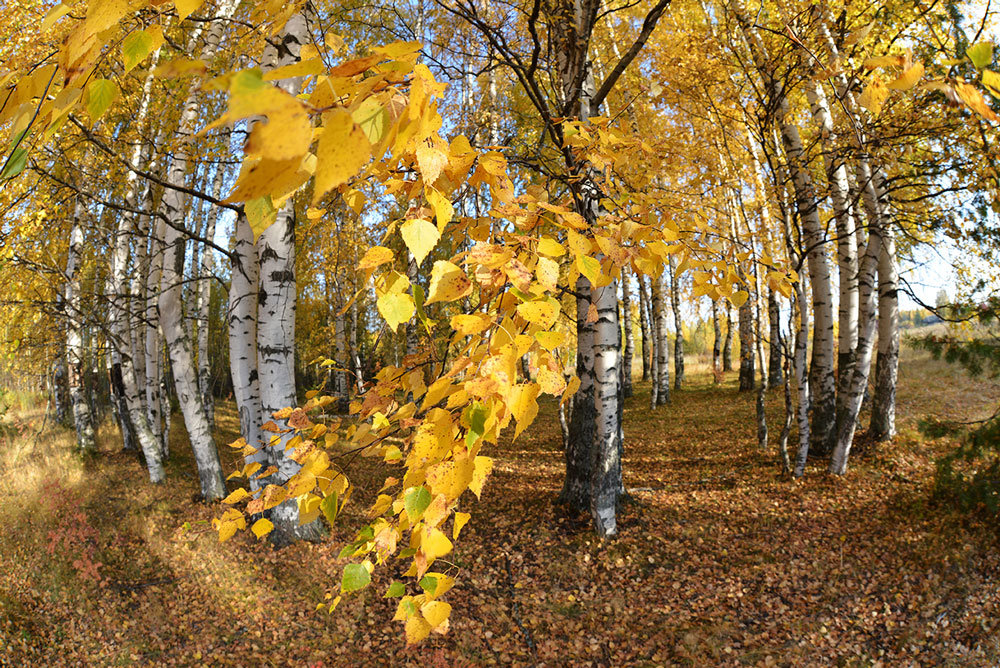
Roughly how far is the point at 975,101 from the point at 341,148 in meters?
1.03

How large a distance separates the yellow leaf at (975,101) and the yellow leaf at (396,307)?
1015 millimetres

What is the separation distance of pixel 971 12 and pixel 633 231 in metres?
10.5

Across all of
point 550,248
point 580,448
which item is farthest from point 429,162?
point 580,448

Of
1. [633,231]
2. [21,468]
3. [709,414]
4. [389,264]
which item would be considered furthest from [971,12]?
[21,468]

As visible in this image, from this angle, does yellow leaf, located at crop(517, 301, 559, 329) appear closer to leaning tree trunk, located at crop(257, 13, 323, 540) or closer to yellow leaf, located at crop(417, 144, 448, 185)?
yellow leaf, located at crop(417, 144, 448, 185)

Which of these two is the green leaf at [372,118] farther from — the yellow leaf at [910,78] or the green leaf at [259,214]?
the yellow leaf at [910,78]

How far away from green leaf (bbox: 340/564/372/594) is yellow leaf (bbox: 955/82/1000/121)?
4.43 feet

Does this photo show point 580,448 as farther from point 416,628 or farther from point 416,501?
point 416,501

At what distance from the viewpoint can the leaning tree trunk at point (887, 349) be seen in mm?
6133

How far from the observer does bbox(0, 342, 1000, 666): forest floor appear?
3416 millimetres

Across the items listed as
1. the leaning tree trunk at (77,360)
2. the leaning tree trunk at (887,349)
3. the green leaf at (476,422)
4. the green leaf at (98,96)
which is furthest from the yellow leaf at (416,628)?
the leaning tree trunk at (77,360)

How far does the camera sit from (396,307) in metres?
0.92

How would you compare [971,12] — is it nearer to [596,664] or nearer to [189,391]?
[596,664]

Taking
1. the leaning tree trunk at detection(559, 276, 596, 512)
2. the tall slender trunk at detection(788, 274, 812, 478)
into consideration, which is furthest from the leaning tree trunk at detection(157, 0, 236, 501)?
the tall slender trunk at detection(788, 274, 812, 478)
